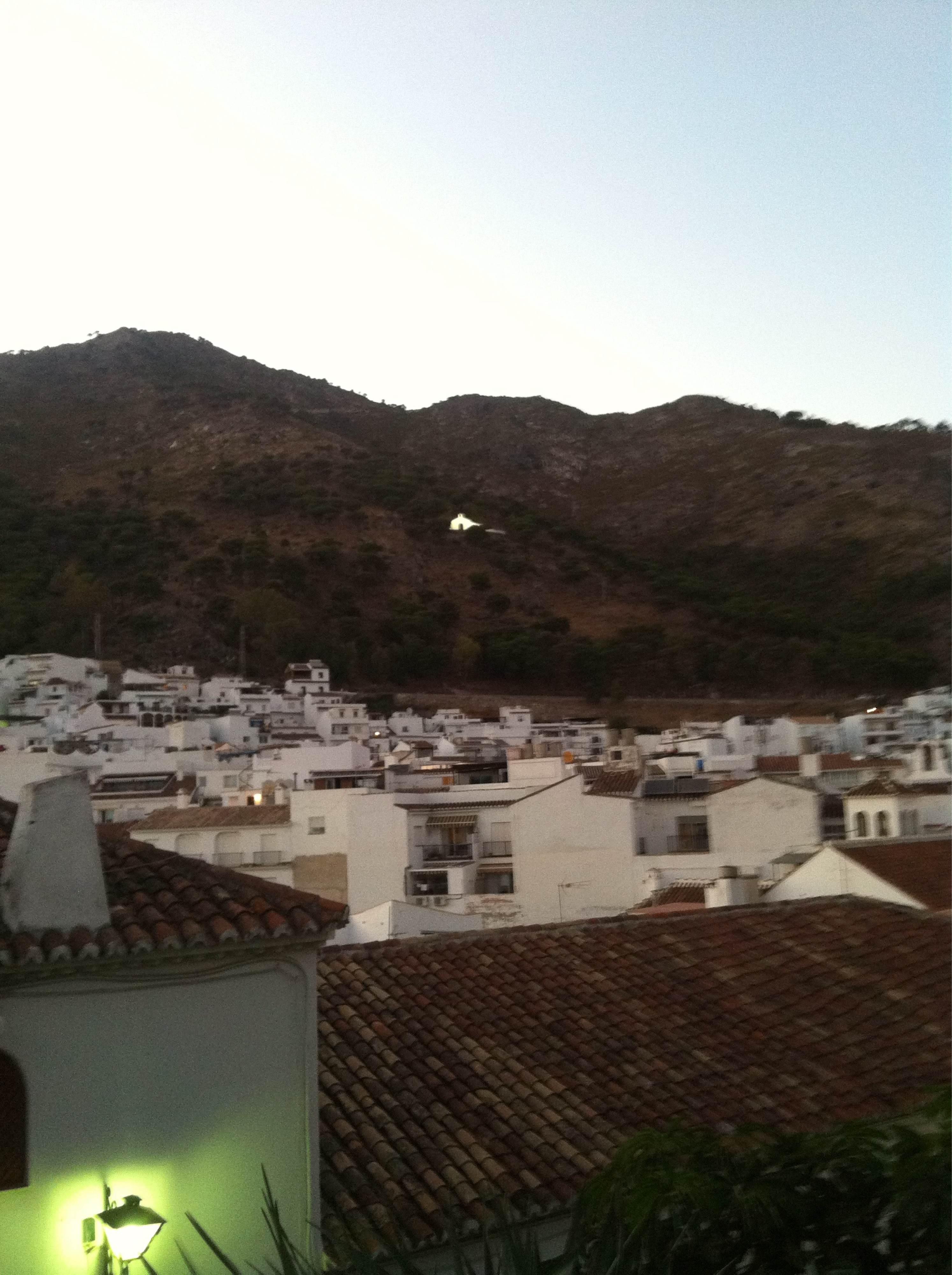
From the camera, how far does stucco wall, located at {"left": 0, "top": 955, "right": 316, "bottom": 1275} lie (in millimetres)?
3740

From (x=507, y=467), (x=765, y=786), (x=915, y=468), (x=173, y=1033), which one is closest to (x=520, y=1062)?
(x=173, y=1033)

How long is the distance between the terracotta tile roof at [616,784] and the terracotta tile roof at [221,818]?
556 cm

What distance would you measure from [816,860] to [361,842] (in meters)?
12.0

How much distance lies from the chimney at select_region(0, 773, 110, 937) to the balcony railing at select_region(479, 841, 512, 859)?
760 inches

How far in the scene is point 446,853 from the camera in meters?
23.5

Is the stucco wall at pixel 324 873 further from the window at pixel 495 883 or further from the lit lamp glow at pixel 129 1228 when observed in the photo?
the lit lamp glow at pixel 129 1228

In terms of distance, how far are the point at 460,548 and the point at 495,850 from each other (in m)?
47.9

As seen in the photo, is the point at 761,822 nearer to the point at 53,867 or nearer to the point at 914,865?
the point at 914,865

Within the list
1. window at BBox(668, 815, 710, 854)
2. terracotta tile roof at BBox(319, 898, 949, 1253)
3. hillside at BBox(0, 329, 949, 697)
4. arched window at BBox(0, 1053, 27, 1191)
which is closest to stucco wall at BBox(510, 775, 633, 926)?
window at BBox(668, 815, 710, 854)

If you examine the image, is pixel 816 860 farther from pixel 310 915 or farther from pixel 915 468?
pixel 915 468

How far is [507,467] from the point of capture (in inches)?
3858

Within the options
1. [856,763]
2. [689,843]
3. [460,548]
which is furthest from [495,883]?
[460,548]

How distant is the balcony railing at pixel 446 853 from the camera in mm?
23000

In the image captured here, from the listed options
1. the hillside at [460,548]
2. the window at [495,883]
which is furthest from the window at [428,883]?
the hillside at [460,548]
